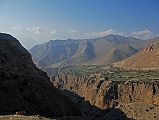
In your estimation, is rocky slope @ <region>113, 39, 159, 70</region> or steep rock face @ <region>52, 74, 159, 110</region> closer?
steep rock face @ <region>52, 74, 159, 110</region>

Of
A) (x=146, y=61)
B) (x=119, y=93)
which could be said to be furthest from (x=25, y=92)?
(x=146, y=61)

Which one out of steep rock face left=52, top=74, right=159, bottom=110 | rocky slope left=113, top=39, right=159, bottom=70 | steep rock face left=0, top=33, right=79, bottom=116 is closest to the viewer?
steep rock face left=0, top=33, right=79, bottom=116

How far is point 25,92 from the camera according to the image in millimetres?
43875

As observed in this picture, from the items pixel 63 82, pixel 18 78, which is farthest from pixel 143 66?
pixel 18 78

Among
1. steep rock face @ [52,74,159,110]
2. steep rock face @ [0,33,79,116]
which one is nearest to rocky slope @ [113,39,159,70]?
steep rock face @ [52,74,159,110]

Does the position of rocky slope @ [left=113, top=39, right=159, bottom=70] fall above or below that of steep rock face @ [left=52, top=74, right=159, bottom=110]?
above

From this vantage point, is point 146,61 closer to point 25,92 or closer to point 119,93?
point 119,93

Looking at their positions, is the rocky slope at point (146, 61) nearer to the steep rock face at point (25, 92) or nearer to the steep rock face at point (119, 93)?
the steep rock face at point (119, 93)

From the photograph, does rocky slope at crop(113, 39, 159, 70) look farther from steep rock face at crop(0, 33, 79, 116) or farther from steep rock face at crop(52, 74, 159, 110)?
steep rock face at crop(0, 33, 79, 116)

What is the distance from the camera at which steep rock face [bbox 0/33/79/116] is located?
39.8 m

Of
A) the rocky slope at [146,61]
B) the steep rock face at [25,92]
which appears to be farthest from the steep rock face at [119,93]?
the rocky slope at [146,61]

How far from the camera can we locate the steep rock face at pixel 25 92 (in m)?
39.8

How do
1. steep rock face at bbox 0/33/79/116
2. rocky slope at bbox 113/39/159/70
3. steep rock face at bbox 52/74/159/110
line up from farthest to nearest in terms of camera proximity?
rocky slope at bbox 113/39/159/70
steep rock face at bbox 52/74/159/110
steep rock face at bbox 0/33/79/116

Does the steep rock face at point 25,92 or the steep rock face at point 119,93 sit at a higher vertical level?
the steep rock face at point 25,92
